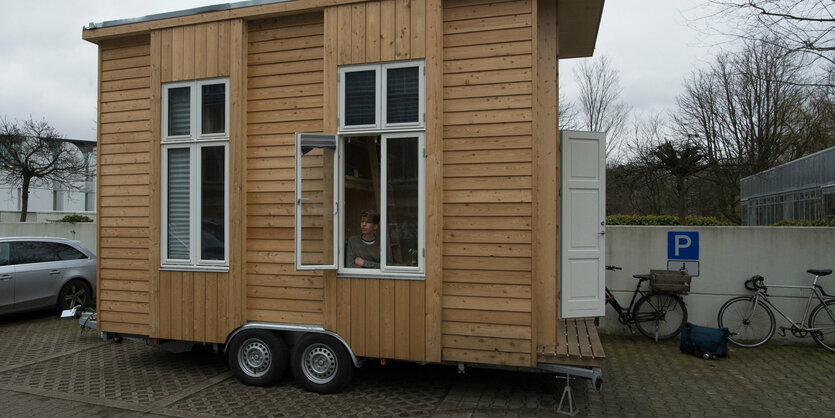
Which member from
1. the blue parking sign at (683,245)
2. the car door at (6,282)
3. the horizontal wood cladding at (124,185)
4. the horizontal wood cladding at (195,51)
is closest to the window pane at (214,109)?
the horizontal wood cladding at (195,51)

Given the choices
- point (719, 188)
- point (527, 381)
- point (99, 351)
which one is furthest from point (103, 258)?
point (719, 188)

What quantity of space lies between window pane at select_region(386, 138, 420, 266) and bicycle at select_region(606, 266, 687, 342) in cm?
372

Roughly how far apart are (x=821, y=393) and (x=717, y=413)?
1.49 m

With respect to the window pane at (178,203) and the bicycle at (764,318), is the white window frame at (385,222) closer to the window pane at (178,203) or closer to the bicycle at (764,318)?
the window pane at (178,203)

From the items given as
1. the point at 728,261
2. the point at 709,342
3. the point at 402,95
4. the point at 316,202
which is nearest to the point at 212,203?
the point at 316,202

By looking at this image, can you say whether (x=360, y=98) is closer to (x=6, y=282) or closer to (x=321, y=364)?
(x=321, y=364)

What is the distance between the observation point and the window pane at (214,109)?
19.0ft

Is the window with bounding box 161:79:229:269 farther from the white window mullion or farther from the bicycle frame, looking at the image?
the bicycle frame

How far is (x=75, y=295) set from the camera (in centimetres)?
947

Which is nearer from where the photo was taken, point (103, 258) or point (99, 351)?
point (103, 258)

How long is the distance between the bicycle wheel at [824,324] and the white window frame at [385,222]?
568 centimetres

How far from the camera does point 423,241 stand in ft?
16.5

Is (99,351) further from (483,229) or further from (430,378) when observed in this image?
(483,229)

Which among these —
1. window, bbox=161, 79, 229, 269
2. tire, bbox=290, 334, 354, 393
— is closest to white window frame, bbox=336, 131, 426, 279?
tire, bbox=290, 334, 354, 393
